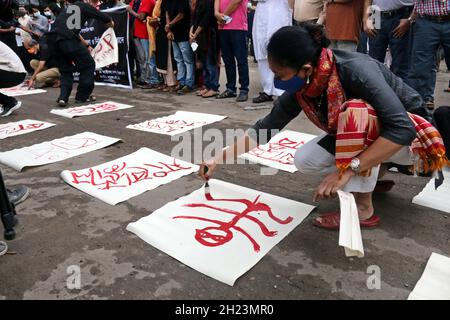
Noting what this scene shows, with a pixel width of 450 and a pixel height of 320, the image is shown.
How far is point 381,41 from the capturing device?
12.4ft

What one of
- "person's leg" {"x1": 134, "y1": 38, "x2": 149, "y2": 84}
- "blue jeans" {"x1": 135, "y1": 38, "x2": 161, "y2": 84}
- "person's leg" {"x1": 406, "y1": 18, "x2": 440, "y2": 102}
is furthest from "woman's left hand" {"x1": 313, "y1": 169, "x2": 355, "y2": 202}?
"person's leg" {"x1": 134, "y1": 38, "x2": 149, "y2": 84}

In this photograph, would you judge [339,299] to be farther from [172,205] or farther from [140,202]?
[140,202]

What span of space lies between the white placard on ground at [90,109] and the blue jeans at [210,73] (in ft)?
3.83

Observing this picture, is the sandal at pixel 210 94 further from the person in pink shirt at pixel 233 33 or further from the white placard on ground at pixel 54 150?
the white placard on ground at pixel 54 150

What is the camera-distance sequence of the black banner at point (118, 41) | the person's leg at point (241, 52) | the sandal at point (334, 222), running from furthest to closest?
the black banner at point (118, 41)
the person's leg at point (241, 52)
the sandal at point (334, 222)

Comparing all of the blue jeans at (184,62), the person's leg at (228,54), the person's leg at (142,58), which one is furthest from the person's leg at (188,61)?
the person's leg at (142,58)

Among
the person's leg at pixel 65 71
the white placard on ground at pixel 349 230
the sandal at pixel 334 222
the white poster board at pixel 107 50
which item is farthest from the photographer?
the white poster board at pixel 107 50

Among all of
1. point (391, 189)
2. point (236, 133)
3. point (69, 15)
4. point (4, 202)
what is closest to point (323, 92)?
point (391, 189)

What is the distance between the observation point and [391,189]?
2262 mm

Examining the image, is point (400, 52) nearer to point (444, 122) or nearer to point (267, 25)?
point (267, 25)

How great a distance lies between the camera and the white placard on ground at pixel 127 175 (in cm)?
229

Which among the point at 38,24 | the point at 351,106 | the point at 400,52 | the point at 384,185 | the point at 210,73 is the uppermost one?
the point at 38,24

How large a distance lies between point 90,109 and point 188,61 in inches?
60.7

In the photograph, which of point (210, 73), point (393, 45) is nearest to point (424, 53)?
point (393, 45)
